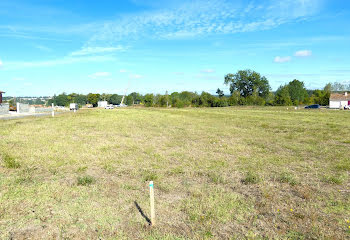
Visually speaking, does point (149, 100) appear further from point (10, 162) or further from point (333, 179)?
Result: point (333, 179)

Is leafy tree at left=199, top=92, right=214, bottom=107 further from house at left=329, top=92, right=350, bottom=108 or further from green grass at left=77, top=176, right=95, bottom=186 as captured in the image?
green grass at left=77, top=176, right=95, bottom=186

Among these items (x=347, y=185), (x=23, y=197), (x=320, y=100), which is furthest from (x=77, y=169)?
(x=320, y=100)

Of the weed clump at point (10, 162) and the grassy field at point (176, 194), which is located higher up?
the weed clump at point (10, 162)

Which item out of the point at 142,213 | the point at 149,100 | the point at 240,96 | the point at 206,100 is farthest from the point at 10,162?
the point at 240,96

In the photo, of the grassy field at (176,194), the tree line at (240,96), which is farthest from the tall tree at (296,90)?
the grassy field at (176,194)

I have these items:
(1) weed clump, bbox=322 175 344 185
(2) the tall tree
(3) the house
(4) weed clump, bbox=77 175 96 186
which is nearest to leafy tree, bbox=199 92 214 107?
(3) the house

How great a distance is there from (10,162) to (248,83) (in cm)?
12573

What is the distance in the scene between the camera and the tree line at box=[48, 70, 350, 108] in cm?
9512

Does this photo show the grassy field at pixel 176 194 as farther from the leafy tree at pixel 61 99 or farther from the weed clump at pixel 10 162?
the leafy tree at pixel 61 99

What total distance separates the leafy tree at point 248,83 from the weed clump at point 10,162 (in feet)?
401

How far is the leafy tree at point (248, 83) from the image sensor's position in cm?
12281

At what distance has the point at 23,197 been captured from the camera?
6551mm

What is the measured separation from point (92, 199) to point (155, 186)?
1.90 meters

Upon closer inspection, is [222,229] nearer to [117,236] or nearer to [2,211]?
[117,236]
